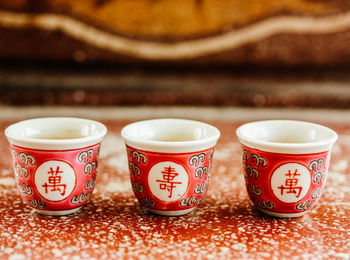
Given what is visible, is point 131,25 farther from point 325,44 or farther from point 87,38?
point 325,44

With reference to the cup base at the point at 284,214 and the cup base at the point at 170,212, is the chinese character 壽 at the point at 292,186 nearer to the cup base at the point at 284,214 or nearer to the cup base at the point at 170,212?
the cup base at the point at 284,214

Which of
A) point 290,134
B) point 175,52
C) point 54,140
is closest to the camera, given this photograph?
point 54,140

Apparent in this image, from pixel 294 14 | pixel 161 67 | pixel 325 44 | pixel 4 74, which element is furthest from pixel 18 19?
pixel 325 44

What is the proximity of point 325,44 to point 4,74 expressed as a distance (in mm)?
1019

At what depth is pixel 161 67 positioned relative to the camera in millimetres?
1372

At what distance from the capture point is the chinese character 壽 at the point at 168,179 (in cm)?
58

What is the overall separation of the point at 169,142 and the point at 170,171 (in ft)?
0.13

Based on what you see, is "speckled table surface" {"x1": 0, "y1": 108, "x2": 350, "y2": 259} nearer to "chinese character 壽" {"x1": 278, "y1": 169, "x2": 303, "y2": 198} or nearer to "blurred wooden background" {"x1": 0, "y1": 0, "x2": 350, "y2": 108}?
"chinese character 壽" {"x1": 278, "y1": 169, "x2": 303, "y2": 198}

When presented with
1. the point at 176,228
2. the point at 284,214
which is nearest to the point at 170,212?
the point at 176,228

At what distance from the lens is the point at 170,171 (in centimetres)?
58

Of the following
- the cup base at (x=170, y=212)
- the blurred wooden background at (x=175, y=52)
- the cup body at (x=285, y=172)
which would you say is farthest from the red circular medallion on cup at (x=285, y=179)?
the blurred wooden background at (x=175, y=52)

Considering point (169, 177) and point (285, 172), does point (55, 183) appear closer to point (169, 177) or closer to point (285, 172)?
point (169, 177)

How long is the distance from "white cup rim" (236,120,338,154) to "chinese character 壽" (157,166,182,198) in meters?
0.11

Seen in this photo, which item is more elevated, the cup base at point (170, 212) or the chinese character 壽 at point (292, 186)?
the chinese character 壽 at point (292, 186)
